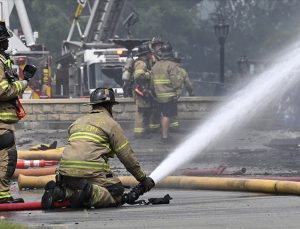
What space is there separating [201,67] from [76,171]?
47940 millimetres

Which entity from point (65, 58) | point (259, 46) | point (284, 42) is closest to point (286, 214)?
point (65, 58)

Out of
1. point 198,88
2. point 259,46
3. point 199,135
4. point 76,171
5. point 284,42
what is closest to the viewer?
point 76,171

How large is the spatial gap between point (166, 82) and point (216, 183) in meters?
7.27

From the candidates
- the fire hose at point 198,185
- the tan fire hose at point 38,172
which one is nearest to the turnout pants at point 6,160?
the fire hose at point 198,185

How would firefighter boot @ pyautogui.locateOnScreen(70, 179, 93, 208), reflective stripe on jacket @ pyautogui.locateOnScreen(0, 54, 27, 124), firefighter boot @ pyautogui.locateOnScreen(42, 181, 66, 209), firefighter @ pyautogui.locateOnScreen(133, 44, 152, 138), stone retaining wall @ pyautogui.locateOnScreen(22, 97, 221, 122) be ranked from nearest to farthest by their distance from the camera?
firefighter boot @ pyautogui.locateOnScreen(70, 179, 93, 208) < firefighter boot @ pyautogui.locateOnScreen(42, 181, 66, 209) < reflective stripe on jacket @ pyautogui.locateOnScreen(0, 54, 27, 124) < firefighter @ pyautogui.locateOnScreen(133, 44, 152, 138) < stone retaining wall @ pyautogui.locateOnScreen(22, 97, 221, 122)

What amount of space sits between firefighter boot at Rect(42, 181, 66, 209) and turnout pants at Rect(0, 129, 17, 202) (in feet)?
1.85

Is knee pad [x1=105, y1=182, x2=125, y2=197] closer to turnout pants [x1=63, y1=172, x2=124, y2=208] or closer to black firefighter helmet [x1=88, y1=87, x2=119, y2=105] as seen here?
turnout pants [x1=63, y1=172, x2=124, y2=208]

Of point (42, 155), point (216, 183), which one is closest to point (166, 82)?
point (42, 155)

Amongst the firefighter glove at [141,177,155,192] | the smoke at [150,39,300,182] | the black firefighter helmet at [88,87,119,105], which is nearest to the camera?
the firefighter glove at [141,177,155,192]

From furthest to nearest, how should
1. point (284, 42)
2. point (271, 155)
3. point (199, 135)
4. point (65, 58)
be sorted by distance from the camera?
1. point (284, 42)
2. point (65, 58)
3. point (271, 155)
4. point (199, 135)

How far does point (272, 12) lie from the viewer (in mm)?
56250

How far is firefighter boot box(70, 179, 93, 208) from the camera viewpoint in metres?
8.06

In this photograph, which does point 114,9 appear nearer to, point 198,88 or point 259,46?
point 198,88

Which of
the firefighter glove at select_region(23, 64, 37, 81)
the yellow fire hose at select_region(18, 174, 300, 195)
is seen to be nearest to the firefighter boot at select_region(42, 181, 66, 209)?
the firefighter glove at select_region(23, 64, 37, 81)
